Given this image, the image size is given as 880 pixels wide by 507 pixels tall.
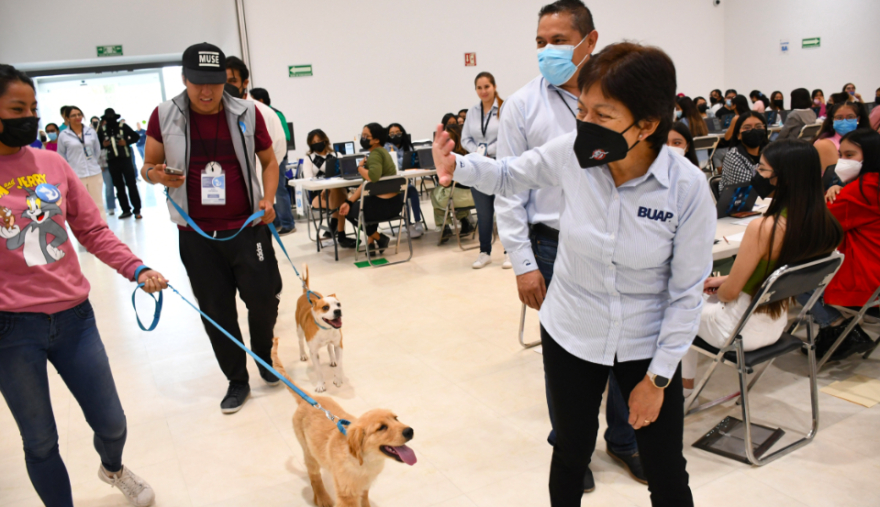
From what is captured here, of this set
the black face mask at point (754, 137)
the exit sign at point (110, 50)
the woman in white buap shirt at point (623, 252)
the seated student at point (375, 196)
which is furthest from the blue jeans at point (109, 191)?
the woman in white buap shirt at point (623, 252)

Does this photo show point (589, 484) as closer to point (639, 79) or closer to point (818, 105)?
point (639, 79)

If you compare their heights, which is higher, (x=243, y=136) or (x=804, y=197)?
(x=243, y=136)

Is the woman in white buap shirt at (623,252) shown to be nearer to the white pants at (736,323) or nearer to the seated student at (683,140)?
the white pants at (736,323)

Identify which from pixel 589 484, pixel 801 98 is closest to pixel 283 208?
pixel 589 484

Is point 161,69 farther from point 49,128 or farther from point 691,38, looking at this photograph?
point 691,38

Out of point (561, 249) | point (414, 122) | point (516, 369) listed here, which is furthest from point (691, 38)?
point (561, 249)

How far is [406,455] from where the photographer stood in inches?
68.6

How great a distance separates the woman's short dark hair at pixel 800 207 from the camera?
7.32 ft

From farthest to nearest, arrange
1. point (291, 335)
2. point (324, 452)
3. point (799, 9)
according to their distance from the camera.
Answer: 1. point (799, 9)
2. point (291, 335)
3. point (324, 452)

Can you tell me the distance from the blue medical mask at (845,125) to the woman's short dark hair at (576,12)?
354cm

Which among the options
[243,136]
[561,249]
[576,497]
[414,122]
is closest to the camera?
[561,249]

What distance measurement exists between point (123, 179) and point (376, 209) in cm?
572

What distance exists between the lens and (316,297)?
3.14 meters

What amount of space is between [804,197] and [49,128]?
10736 millimetres
